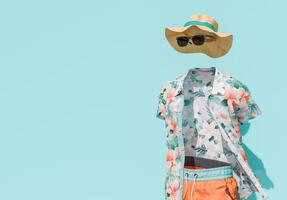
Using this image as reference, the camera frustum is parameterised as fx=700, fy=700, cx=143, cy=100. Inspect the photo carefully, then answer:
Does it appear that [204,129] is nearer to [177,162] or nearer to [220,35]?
[177,162]

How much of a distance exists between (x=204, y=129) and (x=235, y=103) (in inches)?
7.5

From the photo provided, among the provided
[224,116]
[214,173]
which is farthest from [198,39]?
[214,173]

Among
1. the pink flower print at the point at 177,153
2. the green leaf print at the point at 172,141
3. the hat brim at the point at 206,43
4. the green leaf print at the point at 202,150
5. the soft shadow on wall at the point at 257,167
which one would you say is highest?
the hat brim at the point at 206,43

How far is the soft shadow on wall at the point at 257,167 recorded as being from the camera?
3.51 meters

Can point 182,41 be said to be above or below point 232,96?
above

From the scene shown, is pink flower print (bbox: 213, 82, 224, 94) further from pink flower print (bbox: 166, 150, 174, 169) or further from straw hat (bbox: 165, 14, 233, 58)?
pink flower print (bbox: 166, 150, 174, 169)

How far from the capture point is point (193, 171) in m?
3.25

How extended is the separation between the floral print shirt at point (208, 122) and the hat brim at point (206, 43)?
0.09m

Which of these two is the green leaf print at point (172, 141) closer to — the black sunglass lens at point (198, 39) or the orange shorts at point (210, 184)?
the orange shorts at point (210, 184)

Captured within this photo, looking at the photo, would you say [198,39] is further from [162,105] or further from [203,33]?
[162,105]

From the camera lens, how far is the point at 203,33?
3.26 m

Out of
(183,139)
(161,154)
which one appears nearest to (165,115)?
(183,139)

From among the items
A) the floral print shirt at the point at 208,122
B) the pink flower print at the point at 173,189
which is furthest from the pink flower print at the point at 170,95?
the pink flower print at the point at 173,189

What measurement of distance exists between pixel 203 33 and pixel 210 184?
0.70 m
